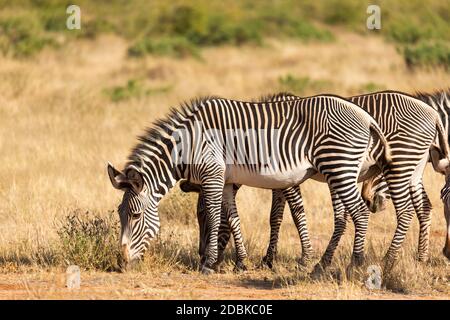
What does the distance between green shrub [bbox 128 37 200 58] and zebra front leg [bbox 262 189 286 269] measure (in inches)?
681

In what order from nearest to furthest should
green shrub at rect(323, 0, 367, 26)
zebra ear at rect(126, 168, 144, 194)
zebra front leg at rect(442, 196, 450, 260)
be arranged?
zebra front leg at rect(442, 196, 450, 260)
zebra ear at rect(126, 168, 144, 194)
green shrub at rect(323, 0, 367, 26)

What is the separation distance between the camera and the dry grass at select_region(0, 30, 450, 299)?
25.0 feet

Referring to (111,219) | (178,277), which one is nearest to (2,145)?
(111,219)

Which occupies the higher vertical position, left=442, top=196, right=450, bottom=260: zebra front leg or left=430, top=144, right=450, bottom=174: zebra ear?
left=430, top=144, right=450, bottom=174: zebra ear

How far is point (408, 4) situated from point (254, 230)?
116ft

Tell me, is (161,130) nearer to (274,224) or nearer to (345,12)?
(274,224)

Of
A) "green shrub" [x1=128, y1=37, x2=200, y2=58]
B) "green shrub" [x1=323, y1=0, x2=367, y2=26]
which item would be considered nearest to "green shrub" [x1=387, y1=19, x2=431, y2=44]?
"green shrub" [x1=128, y1=37, x2=200, y2=58]

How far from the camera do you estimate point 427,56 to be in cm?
2220

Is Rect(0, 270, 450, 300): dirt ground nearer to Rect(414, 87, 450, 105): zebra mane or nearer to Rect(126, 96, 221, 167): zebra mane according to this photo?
Rect(126, 96, 221, 167): zebra mane

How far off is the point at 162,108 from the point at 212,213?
364 inches

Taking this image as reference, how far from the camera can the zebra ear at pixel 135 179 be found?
7.86 metres

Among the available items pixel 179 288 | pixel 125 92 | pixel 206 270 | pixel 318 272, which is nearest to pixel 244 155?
pixel 206 270

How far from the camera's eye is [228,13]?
126 ft
